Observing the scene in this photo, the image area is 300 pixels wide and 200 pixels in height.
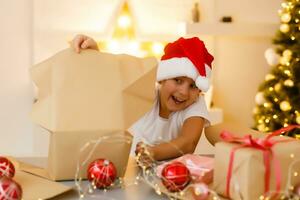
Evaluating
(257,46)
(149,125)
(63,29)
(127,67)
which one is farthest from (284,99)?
(127,67)

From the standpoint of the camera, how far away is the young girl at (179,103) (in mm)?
1242

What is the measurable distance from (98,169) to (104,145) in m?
0.08

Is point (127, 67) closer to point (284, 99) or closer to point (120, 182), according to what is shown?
point (120, 182)

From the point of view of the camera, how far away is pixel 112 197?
89 centimetres

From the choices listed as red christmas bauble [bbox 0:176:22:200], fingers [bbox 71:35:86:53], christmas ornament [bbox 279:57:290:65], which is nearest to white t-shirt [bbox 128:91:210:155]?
fingers [bbox 71:35:86:53]

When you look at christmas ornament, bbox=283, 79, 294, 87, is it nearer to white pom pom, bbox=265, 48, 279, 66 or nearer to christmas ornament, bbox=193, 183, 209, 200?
white pom pom, bbox=265, 48, 279, 66

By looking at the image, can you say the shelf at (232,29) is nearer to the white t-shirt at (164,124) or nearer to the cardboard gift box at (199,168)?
the white t-shirt at (164,124)

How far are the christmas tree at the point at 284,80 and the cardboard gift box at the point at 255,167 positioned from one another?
7.77 feet

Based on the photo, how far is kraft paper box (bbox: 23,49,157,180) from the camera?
3.18ft

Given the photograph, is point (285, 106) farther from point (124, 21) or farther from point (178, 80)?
point (178, 80)

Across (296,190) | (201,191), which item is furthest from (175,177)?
(296,190)

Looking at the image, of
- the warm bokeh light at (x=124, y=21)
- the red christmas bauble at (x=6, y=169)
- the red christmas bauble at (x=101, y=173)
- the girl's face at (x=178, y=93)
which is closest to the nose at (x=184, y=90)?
the girl's face at (x=178, y=93)

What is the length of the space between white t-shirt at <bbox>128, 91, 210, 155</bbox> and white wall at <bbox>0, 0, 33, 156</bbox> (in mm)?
1815

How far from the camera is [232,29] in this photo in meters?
3.45
